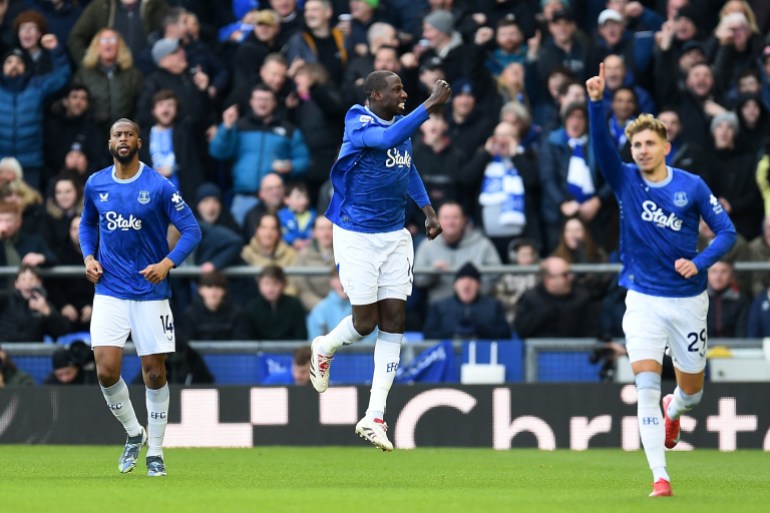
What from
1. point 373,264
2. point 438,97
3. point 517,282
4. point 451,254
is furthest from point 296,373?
point 438,97

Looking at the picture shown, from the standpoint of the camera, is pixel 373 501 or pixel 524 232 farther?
pixel 524 232

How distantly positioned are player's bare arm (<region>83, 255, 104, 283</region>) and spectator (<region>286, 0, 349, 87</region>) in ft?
26.2

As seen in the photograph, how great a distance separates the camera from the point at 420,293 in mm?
17469

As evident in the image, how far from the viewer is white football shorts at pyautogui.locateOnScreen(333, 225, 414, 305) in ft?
39.0

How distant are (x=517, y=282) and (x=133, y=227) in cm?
645

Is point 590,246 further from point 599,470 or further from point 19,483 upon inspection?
Answer: point 19,483

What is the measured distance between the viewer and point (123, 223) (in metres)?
11.8

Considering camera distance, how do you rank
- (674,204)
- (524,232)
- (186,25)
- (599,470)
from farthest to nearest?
(186,25)
(524,232)
(599,470)
(674,204)

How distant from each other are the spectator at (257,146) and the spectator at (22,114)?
2.17 meters

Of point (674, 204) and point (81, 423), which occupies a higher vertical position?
point (674, 204)

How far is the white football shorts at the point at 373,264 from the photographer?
11.9m

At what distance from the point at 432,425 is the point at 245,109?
Answer: 4.98 meters

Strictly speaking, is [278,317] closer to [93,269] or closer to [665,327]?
[93,269]

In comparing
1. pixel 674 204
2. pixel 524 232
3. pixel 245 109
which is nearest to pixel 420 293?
pixel 524 232
